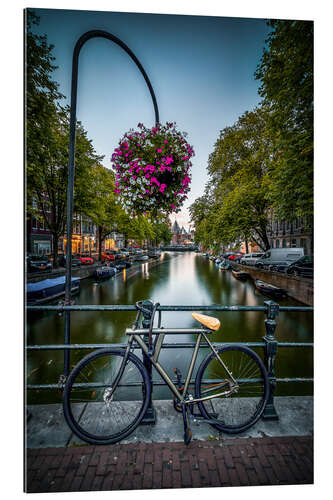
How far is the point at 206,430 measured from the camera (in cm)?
192

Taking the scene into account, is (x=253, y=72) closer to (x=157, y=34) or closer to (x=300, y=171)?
(x=157, y=34)

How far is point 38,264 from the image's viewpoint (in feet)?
53.2

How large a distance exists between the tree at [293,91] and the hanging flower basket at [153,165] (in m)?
1.72

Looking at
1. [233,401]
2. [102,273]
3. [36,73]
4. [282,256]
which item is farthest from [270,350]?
[282,256]

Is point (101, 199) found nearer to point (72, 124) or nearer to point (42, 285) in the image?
point (42, 285)

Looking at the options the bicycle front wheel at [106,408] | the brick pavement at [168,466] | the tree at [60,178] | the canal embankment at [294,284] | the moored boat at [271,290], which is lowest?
the moored boat at [271,290]

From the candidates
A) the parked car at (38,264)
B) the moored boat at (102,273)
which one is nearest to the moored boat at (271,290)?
the moored boat at (102,273)

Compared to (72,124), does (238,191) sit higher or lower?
higher

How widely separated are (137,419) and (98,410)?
49 cm

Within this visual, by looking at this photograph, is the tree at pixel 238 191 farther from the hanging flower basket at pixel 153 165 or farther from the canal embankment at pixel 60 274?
the canal embankment at pixel 60 274

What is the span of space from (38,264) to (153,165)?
1723cm

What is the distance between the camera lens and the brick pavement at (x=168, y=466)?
1.58 meters

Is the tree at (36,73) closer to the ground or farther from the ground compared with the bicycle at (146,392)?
farther from the ground

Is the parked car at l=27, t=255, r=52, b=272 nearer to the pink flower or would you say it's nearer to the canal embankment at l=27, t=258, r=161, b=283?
the canal embankment at l=27, t=258, r=161, b=283
